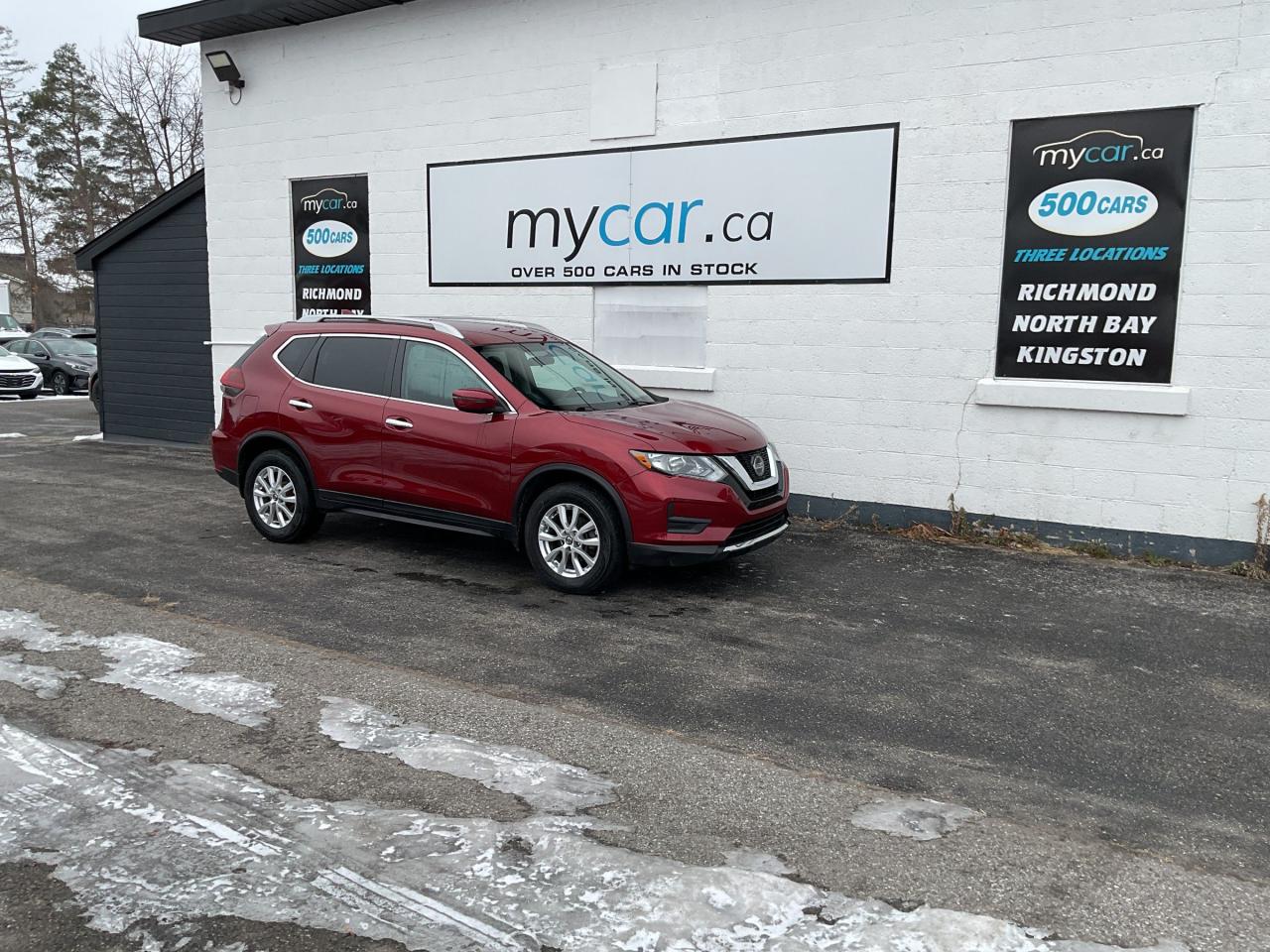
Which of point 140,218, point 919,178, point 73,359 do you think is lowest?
point 73,359

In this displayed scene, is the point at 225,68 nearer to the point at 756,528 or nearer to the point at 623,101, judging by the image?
the point at 623,101

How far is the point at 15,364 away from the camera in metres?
23.7

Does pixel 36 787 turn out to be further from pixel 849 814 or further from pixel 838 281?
pixel 838 281

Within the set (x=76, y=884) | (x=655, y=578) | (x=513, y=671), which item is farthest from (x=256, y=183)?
(x=76, y=884)

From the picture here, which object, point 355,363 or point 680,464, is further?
point 355,363

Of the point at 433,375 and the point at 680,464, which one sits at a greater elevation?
the point at 433,375

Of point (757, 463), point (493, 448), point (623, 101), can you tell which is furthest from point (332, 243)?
point (757, 463)

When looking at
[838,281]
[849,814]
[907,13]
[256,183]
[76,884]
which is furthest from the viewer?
[256,183]

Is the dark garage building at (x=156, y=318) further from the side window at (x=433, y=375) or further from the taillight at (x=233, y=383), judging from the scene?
the side window at (x=433, y=375)

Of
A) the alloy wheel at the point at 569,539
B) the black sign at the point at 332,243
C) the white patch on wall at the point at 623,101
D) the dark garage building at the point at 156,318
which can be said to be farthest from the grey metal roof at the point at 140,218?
the alloy wheel at the point at 569,539

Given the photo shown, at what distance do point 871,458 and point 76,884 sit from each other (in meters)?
7.37

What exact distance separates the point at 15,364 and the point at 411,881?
979 inches

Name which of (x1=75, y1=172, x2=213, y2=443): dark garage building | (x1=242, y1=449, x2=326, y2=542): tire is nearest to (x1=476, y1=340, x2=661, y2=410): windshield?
(x1=242, y1=449, x2=326, y2=542): tire

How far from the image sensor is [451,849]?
3.50 metres
